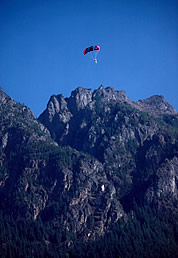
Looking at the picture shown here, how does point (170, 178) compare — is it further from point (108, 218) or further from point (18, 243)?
point (18, 243)

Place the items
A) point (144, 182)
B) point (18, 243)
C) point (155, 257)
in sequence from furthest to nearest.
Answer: point (144, 182)
point (18, 243)
point (155, 257)


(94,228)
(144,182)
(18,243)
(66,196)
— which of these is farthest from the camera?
(144,182)

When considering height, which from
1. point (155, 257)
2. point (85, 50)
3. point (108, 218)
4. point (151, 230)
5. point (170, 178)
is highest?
point (85, 50)

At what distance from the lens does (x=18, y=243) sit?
6063 inches

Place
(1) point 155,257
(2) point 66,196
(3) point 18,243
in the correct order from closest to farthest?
(1) point 155,257, (3) point 18,243, (2) point 66,196

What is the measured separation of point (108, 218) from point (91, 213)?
906cm

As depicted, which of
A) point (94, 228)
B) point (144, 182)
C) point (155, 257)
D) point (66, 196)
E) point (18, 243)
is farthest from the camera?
point (144, 182)

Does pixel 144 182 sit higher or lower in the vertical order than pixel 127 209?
higher

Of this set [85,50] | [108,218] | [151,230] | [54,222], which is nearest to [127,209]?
[108,218]

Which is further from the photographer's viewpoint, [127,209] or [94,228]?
[127,209]

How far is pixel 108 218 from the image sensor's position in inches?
6831

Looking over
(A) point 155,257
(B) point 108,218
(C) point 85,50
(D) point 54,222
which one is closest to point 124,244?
(A) point 155,257

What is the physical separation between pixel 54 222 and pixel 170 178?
220 ft

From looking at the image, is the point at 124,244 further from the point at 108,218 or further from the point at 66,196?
the point at 66,196
